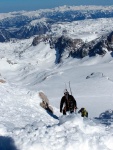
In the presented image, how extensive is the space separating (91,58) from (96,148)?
176378 mm

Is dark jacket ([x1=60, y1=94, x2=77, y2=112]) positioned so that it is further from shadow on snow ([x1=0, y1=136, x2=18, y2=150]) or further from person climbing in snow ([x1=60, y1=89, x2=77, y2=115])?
shadow on snow ([x1=0, y1=136, x2=18, y2=150])

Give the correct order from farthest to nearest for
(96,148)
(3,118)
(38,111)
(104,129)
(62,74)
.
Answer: (62,74) → (38,111) → (3,118) → (104,129) → (96,148)

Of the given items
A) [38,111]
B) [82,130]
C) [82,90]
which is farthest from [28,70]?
[82,130]

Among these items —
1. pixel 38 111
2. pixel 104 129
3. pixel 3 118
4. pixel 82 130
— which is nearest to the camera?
pixel 82 130

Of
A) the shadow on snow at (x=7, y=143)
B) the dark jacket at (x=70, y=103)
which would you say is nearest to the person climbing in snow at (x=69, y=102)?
the dark jacket at (x=70, y=103)

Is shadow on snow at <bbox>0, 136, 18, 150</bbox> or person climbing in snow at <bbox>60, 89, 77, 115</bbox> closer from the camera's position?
shadow on snow at <bbox>0, 136, 18, 150</bbox>

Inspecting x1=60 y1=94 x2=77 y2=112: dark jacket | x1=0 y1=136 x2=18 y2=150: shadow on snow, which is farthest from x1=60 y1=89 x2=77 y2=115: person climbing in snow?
x1=0 y1=136 x2=18 y2=150: shadow on snow

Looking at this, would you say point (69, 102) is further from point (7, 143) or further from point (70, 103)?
point (7, 143)

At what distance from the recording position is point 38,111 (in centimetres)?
2456

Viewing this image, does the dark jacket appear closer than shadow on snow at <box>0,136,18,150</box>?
No

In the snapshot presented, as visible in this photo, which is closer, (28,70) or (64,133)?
(64,133)

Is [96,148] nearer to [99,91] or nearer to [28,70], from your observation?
[99,91]

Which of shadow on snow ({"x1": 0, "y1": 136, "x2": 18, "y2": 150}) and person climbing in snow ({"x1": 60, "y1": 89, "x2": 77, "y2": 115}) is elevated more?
person climbing in snow ({"x1": 60, "y1": 89, "x2": 77, "y2": 115})

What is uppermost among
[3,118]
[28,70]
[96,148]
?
[28,70]
